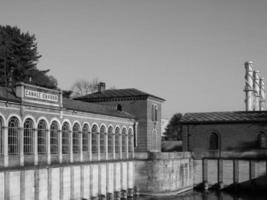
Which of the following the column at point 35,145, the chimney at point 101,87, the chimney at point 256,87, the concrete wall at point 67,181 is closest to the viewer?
the concrete wall at point 67,181

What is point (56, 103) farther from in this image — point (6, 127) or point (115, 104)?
point (115, 104)

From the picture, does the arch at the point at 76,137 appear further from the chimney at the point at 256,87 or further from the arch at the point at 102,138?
the chimney at the point at 256,87

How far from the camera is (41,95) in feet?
105

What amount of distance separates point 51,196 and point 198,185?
25884 mm

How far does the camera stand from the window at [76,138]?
1452 inches

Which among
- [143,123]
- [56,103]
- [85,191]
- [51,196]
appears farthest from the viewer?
[143,123]

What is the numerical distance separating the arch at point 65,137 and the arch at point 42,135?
9.02ft

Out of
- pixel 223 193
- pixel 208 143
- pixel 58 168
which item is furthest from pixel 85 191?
pixel 208 143

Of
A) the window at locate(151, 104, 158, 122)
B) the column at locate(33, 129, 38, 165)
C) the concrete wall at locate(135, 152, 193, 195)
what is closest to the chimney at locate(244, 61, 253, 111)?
the window at locate(151, 104, 158, 122)

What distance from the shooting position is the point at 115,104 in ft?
169

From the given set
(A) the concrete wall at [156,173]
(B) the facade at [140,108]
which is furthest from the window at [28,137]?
(B) the facade at [140,108]

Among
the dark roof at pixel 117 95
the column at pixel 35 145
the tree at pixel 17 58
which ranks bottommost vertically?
the column at pixel 35 145

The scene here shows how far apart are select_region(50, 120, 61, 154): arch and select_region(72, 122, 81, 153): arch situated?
2.84 meters

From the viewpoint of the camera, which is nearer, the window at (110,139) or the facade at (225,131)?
the window at (110,139)
